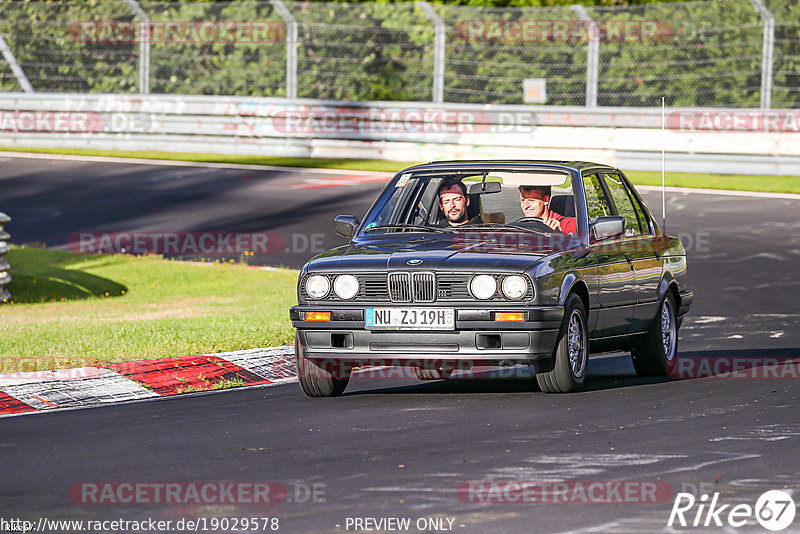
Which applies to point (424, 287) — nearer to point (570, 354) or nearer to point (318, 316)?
point (318, 316)

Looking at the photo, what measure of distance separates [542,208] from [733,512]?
14.3 ft

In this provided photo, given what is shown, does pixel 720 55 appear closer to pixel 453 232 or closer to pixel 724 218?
pixel 724 218

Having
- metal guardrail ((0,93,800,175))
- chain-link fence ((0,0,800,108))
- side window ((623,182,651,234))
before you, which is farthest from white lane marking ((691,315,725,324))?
chain-link fence ((0,0,800,108))

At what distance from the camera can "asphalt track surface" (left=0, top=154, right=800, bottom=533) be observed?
6.11m

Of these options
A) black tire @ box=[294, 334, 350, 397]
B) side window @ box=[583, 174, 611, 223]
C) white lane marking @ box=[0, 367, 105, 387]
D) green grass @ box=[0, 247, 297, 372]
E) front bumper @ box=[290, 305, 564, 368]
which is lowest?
green grass @ box=[0, 247, 297, 372]

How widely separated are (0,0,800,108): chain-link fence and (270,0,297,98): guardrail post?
30 mm

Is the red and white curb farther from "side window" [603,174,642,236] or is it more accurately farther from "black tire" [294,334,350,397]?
"side window" [603,174,642,236]

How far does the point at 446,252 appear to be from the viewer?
9.16 metres

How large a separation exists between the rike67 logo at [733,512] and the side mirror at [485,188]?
13.8 feet

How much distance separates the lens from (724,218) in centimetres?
2141

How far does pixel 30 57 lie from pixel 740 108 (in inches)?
609

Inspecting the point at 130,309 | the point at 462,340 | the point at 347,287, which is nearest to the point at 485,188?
the point at 347,287

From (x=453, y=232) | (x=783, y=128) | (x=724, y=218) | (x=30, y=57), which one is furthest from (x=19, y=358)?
(x=30, y=57)

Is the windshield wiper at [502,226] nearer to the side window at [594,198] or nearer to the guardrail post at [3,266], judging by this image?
the side window at [594,198]
